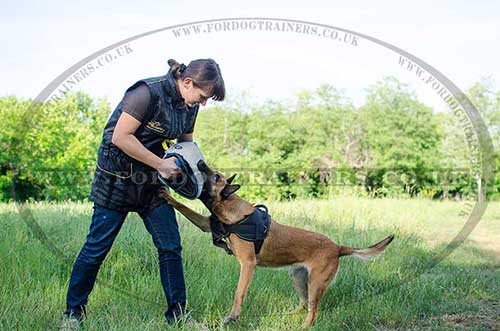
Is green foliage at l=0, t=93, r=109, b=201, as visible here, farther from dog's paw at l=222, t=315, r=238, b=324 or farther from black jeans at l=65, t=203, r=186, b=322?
dog's paw at l=222, t=315, r=238, b=324

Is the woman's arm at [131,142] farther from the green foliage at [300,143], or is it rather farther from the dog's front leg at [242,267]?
the green foliage at [300,143]

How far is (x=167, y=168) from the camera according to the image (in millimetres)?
3609

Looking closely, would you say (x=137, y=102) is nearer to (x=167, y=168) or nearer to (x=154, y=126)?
(x=154, y=126)

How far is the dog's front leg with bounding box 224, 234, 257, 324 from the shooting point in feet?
13.6

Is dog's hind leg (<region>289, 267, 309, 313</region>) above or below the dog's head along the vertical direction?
below

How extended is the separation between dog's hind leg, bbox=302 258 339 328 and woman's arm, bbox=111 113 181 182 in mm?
1612

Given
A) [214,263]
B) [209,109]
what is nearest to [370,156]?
[209,109]

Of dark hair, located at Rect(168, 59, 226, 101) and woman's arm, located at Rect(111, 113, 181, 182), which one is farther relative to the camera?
dark hair, located at Rect(168, 59, 226, 101)

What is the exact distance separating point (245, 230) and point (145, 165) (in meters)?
0.98

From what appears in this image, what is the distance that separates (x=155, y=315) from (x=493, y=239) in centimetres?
719

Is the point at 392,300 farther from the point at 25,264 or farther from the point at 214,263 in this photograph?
the point at 25,264

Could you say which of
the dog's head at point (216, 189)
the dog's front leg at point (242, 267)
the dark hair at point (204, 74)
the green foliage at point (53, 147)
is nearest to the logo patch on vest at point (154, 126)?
the dark hair at point (204, 74)

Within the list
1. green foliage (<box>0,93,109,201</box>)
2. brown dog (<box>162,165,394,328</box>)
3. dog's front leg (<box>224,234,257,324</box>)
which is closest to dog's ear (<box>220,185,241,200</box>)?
brown dog (<box>162,165,394,328</box>)

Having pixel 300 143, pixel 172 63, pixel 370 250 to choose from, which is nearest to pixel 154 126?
pixel 172 63
